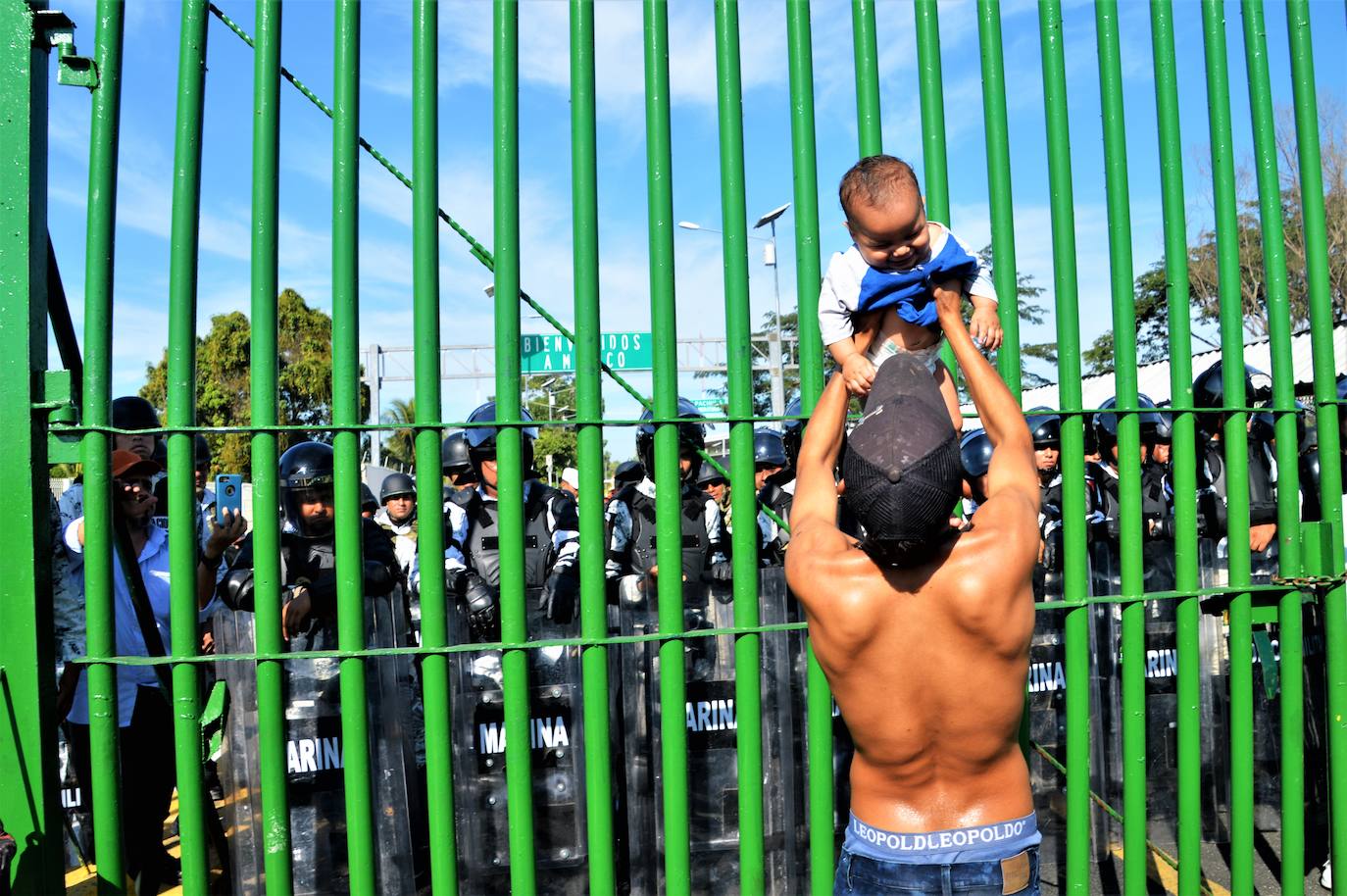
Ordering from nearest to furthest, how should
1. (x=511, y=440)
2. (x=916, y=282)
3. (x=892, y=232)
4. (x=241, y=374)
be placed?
(x=892, y=232)
(x=916, y=282)
(x=511, y=440)
(x=241, y=374)

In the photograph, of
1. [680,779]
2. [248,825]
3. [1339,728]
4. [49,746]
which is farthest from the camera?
[248,825]

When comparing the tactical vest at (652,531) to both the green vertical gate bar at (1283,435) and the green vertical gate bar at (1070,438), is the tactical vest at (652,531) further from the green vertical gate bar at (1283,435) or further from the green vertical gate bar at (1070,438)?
the green vertical gate bar at (1283,435)

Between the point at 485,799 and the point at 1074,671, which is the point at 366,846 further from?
the point at 1074,671

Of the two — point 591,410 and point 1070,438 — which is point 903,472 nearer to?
point 591,410

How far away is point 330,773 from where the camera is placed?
4.14 m

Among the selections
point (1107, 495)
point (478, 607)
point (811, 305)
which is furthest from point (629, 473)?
point (811, 305)

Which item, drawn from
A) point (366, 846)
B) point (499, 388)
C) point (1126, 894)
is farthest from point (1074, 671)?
point (366, 846)

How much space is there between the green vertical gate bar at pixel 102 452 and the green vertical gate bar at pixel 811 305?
190cm

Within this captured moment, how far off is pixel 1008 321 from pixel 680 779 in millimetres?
1688

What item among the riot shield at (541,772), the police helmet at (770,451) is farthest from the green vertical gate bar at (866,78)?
the police helmet at (770,451)

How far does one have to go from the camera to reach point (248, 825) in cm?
396

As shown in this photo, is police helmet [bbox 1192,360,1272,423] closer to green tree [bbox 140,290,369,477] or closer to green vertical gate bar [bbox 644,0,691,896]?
green vertical gate bar [bbox 644,0,691,896]

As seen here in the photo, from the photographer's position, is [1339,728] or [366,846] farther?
[1339,728]

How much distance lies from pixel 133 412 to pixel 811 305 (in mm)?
3452
